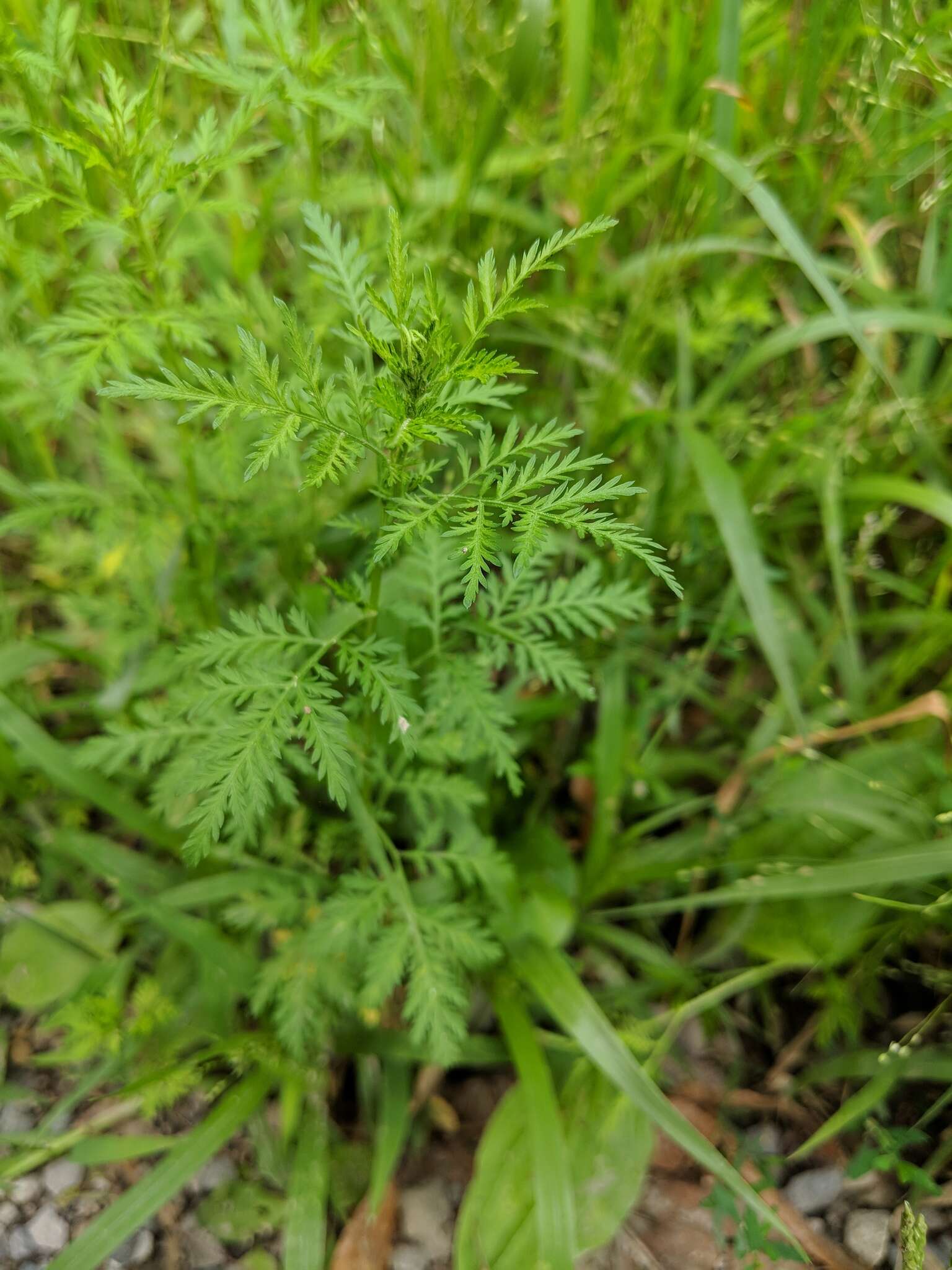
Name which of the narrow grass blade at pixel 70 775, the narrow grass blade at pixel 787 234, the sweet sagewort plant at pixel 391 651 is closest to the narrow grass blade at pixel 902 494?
the narrow grass blade at pixel 787 234

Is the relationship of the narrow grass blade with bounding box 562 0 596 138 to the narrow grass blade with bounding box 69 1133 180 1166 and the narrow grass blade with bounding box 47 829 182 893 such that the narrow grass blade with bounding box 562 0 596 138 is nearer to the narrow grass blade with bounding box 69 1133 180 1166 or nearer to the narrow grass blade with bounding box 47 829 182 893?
the narrow grass blade with bounding box 47 829 182 893

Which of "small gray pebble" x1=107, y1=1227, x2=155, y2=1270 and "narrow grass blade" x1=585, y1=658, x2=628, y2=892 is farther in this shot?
"narrow grass blade" x1=585, y1=658, x2=628, y2=892

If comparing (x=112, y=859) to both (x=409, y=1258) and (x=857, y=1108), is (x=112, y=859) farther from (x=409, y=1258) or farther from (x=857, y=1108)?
(x=857, y=1108)

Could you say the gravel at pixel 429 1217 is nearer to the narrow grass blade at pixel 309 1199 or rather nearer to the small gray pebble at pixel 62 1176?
the narrow grass blade at pixel 309 1199

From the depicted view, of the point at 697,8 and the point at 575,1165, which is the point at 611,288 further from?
the point at 575,1165

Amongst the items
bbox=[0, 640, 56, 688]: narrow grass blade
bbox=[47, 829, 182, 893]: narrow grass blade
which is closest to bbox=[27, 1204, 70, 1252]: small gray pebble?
bbox=[47, 829, 182, 893]: narrow grass blade

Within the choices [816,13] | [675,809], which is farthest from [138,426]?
[816,13]
